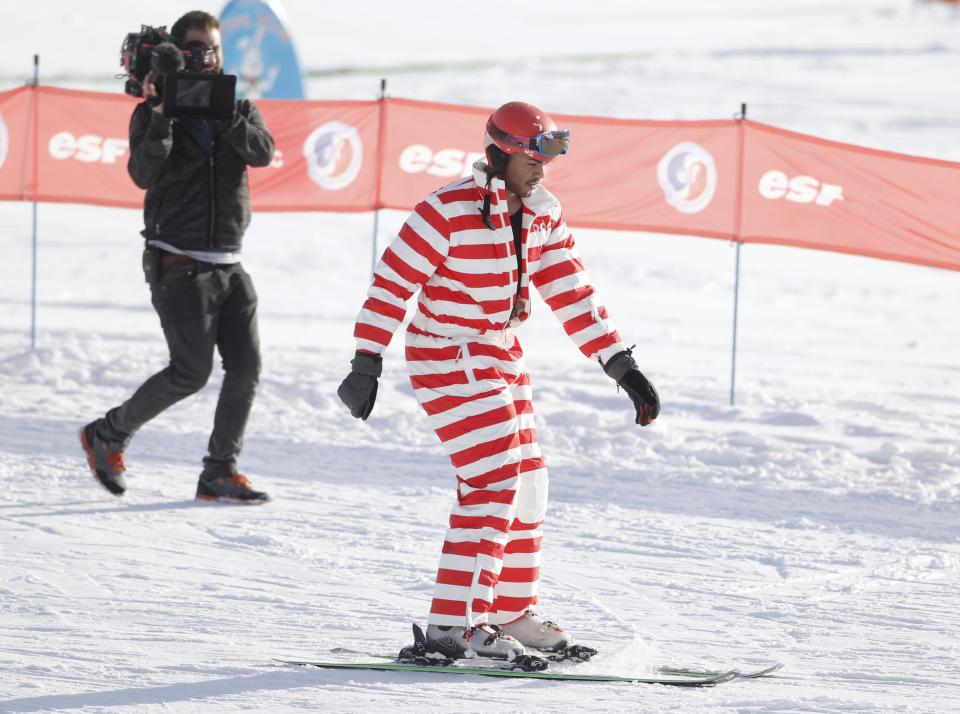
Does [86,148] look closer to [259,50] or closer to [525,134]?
[525,134]

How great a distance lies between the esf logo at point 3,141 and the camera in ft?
29.4

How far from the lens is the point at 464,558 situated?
4160 millimetres

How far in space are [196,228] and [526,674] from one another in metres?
2.61

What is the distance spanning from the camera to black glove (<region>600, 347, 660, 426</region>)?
4.33 meters

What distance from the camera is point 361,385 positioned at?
404 cm

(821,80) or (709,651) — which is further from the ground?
(821,80)

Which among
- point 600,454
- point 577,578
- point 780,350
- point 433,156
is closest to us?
point 577,578

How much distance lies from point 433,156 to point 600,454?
2740 millimetres

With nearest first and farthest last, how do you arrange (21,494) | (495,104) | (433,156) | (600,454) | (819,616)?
(819,616) < (21,494) < (600,454) < (433,156) < (495,104)

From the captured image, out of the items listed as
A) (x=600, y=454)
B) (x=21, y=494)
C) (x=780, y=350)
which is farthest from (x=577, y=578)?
(x=780, y=350)

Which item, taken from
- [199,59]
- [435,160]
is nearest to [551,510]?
[199,59]

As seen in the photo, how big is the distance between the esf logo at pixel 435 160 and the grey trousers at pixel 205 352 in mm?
3175

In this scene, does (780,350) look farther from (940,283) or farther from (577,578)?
(577,578)

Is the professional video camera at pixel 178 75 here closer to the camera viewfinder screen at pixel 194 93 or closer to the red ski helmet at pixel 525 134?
the camera viewfinder screen at pixel 194 93
